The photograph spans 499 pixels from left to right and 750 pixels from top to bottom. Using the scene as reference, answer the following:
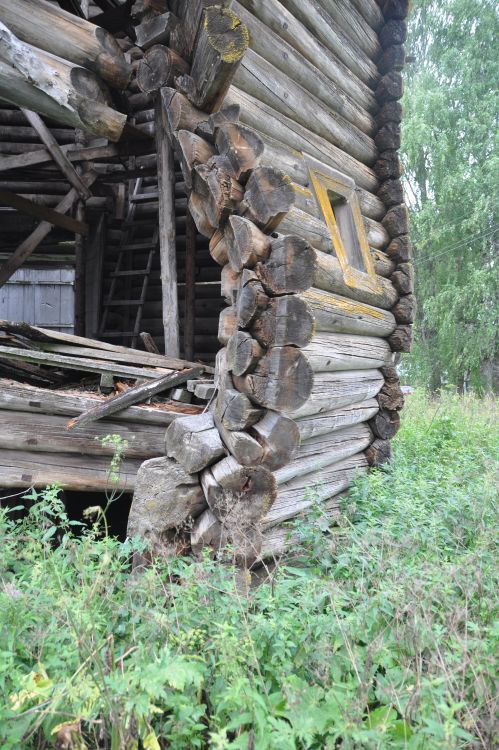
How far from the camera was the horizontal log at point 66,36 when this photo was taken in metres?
3.51

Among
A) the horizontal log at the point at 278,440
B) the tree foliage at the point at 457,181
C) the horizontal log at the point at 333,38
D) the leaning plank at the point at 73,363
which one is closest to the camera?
the horizontal log at the point at 278,440

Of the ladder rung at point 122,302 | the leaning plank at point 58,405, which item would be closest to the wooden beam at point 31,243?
the ladder rung at point 122,302

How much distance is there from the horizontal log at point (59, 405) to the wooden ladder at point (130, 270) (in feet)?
12.6

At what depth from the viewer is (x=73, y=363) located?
425 centimetres

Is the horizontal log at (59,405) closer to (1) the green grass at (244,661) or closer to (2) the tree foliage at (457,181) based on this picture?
(1) the green grass at (244,661)

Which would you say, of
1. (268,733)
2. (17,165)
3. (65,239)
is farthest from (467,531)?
(65,239)

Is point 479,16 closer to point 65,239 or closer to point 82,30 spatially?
point 65,239

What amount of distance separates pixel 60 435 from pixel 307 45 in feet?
12.9

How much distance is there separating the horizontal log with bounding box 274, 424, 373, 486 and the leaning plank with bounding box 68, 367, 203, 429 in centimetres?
129

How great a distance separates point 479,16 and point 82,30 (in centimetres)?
1744

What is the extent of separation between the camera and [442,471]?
205 inches

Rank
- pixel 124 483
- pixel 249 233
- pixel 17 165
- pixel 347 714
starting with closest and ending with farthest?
pixel 347 714 → pixel 249 233 → pixel 124 483 → pixel 17 165

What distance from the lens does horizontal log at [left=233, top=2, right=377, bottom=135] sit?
3.77m

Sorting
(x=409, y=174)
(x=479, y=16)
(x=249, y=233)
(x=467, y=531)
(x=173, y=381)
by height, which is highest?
(x=479, y=16)
